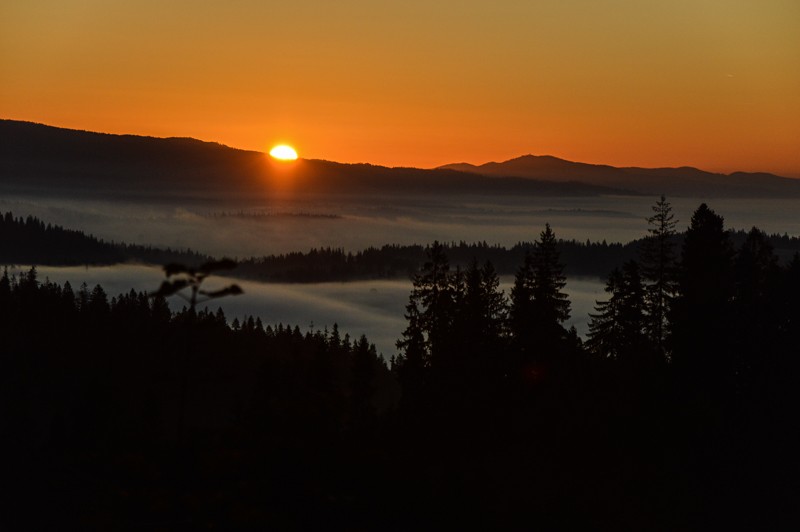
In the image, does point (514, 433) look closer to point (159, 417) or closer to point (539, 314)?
point (539, 314)

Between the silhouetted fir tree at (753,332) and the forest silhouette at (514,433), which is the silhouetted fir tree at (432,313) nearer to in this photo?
the forest silhouette at (514,433)

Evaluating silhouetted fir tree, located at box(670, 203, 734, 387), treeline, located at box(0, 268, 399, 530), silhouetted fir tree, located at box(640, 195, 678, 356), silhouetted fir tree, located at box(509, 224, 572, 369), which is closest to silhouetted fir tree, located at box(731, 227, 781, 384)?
silhouetted fir tree, located at box(670, 203, 734, 387)

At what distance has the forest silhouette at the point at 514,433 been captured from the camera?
15.0 m

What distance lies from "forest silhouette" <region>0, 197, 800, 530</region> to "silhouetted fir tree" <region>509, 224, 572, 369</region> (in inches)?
4.4

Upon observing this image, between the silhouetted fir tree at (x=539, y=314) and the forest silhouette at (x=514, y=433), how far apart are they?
112 mm

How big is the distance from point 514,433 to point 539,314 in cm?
853

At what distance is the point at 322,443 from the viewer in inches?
619

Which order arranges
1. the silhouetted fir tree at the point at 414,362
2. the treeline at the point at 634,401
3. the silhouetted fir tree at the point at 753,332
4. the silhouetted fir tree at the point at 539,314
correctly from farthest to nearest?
the silhouetted fir tree at the point at 414,362 < the silhouetted fir tree at the point at 539,314 < the silhouetted fir tree at the point at 753,332 < the treeline at the point at 634,401

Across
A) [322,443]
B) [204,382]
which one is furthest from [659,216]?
[204,382]

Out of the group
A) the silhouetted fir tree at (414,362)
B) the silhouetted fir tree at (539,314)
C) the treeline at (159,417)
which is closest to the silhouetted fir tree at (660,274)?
the silhouetted fir tree at (539,314)

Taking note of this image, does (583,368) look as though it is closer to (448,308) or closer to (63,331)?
(448,308)

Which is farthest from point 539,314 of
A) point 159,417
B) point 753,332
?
point 159,417

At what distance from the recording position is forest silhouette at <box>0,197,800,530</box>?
15.0 metres

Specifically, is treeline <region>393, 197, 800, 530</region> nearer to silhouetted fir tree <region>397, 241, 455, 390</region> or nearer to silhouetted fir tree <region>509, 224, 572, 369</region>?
silhouetted fir tree <region>509, 224, 572, 369</region>
